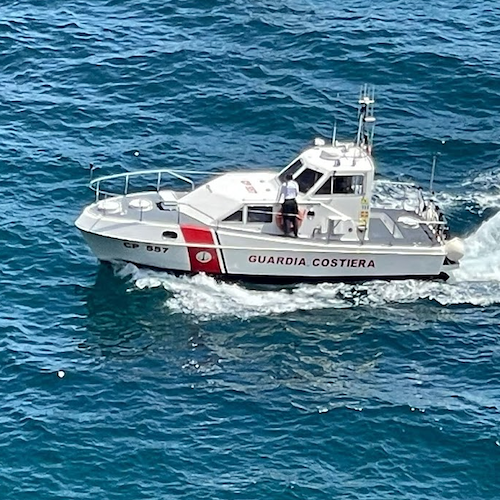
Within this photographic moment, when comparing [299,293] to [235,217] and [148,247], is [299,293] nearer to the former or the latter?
[235,217]

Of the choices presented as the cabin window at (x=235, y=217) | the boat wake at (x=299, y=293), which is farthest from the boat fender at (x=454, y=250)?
the cabin window at (x=235, y=217)

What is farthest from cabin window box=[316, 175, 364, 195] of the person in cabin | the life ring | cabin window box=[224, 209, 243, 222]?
cabin window box=[224, 209, 243, 222]

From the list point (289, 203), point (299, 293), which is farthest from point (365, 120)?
point (299, 293)

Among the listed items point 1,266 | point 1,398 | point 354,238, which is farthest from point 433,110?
point 1,398

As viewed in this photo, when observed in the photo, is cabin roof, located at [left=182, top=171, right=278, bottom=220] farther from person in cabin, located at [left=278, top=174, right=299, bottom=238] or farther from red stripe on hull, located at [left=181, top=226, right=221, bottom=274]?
red stripe on hull, located at [left=181, top=226, right=221, bottom=274]

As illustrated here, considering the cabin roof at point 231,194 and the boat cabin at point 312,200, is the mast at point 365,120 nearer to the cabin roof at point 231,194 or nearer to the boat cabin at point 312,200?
the boat cabin at point 312,200

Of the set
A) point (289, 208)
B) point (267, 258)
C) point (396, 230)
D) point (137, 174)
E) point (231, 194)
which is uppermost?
point (231, 194)

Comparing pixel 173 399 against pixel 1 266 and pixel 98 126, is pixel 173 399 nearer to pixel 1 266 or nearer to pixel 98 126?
pixel 1 266
